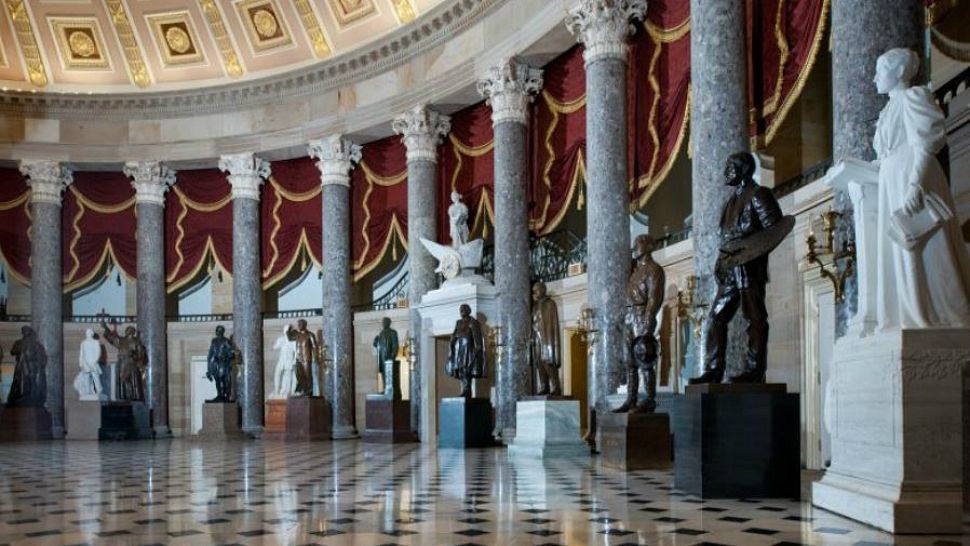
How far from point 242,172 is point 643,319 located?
17.0 m

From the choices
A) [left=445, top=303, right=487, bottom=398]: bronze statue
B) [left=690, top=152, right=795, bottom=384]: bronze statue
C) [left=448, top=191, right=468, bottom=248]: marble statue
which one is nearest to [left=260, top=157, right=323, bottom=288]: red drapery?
[left=448, top=191, right=468, bottom=248]: marble statue

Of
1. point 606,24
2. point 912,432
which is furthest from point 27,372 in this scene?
point 912,432

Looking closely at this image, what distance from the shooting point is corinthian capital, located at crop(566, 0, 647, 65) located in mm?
15891

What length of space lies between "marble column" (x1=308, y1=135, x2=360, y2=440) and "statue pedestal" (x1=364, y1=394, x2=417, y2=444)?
273 cm

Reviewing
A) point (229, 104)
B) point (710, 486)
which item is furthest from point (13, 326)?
point (710, 486)

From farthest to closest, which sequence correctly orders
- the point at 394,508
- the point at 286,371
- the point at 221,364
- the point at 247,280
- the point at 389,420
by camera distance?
the point at 247,280
the point at 221,364
the point at 286,371
the point at 389,420
the point at 394,508

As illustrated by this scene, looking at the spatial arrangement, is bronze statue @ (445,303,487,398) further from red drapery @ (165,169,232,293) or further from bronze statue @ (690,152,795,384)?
red drapery @ (165,169,232,293)

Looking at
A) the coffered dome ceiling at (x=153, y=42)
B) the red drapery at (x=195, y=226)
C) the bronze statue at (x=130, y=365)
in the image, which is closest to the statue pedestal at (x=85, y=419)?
the bronze statue at (x=130, y=365)

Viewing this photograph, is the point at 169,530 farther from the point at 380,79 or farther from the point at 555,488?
the point at 380,79

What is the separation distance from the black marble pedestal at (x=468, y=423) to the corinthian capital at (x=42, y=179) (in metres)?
14.6

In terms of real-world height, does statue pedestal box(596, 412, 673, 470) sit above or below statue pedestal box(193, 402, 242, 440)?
above

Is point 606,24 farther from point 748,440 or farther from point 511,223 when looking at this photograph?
point 748,440

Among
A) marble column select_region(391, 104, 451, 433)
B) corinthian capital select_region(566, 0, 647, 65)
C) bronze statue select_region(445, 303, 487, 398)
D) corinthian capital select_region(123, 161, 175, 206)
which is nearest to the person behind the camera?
corinthian capital select_region(566, 0, 647, 65)

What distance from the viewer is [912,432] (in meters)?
6.21
